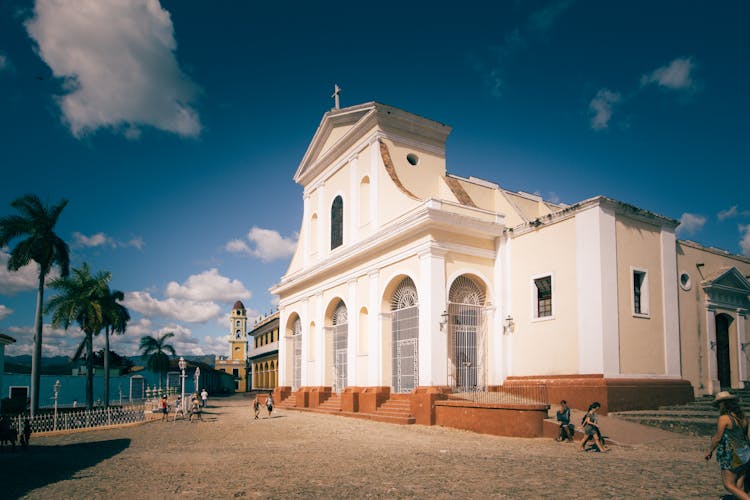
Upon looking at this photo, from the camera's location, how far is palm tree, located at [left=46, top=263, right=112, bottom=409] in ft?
94.5

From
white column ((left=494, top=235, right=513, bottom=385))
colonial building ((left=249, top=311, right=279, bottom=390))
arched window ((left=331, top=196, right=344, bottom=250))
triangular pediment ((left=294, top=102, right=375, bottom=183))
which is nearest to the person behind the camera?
white column ((left=494, top=235, right=513, bottom=385))

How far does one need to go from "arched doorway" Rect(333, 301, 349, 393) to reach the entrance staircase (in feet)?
38.5

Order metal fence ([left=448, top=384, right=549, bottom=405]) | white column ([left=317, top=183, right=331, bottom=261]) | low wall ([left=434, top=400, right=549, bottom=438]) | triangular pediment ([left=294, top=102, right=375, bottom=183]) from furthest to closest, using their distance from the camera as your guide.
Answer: white column ([left=317, top=183, right=331, bottom=261]), triangular pediment ([left=294, top=102, right=375, bottom=183]), metal fence ([left=448, top=384, right=549, bottom=405]), low wall ([left=434, top=400, right=549, bottom=438])

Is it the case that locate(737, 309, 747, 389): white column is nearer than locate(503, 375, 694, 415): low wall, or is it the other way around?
locate(503, 375, 694, 415): low wall

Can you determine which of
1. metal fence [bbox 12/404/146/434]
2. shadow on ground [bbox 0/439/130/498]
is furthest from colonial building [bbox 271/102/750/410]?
shadow on ground [bbox 0/439/130/498]

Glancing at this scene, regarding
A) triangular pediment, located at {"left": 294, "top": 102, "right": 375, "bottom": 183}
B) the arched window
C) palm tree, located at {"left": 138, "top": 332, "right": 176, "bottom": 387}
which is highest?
triangular pediment, located at {"left": 294, "top": 102, "right": 375, "bottom": 183}

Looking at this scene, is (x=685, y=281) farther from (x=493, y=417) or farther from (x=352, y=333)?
(x=352, y=333)

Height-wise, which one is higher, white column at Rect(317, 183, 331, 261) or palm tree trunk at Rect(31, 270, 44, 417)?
white column at Rect(317, 183, 331, 261)

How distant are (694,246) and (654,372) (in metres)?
5.03

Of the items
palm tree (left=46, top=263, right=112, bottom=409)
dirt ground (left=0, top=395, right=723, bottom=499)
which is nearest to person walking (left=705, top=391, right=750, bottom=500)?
dirt ground (left=0, top=395, right=723, bottom=499)

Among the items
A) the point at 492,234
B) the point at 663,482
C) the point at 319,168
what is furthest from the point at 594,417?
the point at 319,168

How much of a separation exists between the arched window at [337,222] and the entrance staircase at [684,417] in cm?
1372

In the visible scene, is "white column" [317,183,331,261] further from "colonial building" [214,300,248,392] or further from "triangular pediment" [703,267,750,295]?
"colonial building" [214,300,248,392]

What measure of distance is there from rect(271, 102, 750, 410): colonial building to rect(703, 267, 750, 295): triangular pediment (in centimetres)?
5
